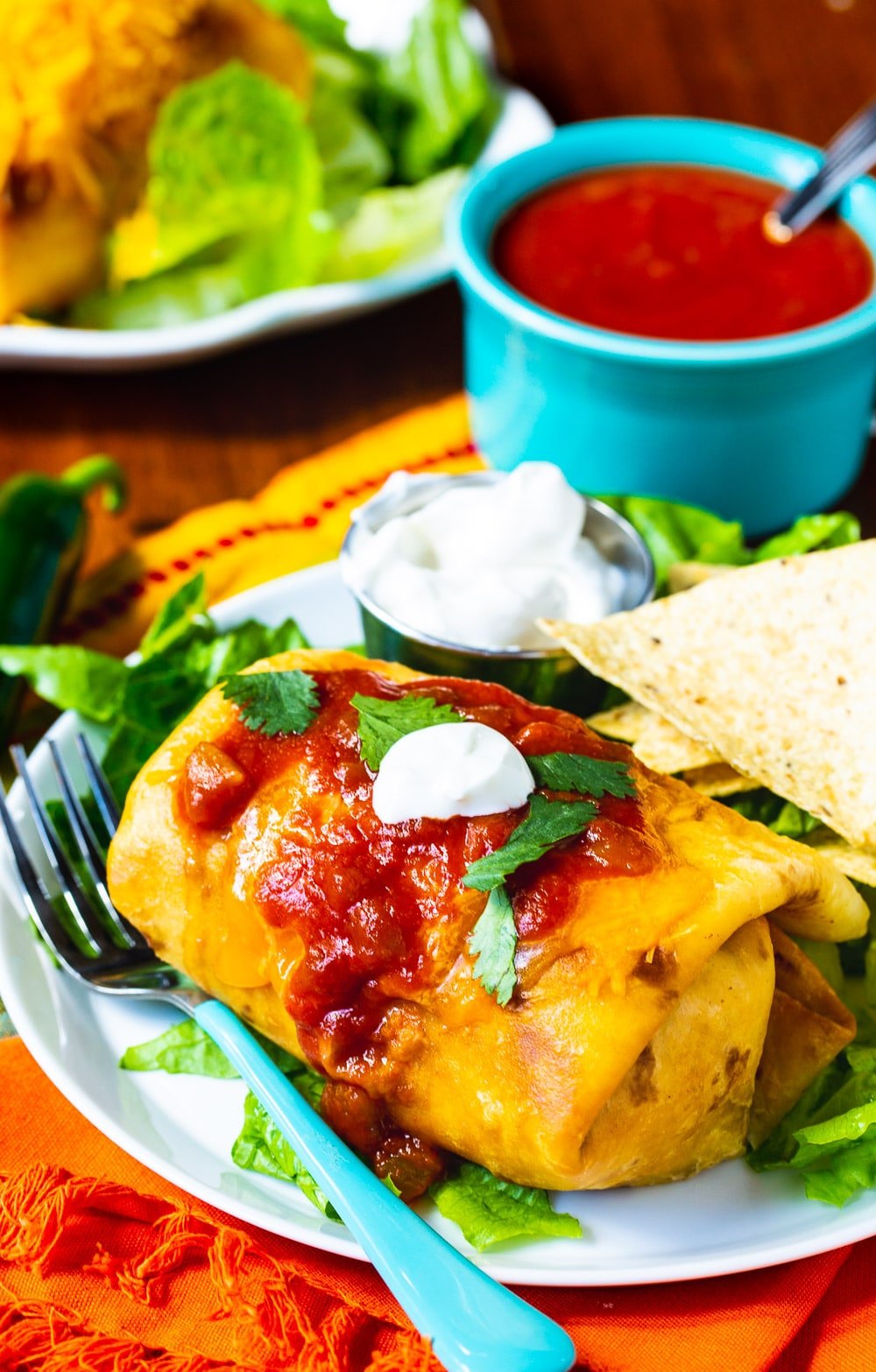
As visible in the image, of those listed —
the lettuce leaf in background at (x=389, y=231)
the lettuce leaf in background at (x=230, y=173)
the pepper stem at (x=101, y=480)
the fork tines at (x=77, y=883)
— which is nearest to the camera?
the fork tines at (x=77, y=883)

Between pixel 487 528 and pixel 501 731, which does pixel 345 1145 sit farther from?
pixel 487 528

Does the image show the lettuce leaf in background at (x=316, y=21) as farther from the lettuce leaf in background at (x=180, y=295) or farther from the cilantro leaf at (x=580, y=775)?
the cilantro leaf at (x=580, y=775)

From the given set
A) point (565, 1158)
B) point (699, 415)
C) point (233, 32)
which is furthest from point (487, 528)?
point (233, 32)

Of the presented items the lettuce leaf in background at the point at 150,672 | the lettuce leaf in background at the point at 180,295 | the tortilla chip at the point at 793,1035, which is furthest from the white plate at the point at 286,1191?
the lettuce leaf in background at the point at 180,295

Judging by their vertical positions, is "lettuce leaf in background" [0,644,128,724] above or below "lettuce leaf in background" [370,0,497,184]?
below

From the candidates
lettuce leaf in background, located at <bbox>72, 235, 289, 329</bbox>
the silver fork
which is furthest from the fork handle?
lettuce leaf in background, located at <bbox>72, 235, 289, 329</bbox>

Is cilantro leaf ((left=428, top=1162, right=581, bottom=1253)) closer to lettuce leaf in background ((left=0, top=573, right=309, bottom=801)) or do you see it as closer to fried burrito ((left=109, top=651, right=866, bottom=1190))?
fried burrito ((left=109, top=651, right=866, bottom=1190))
